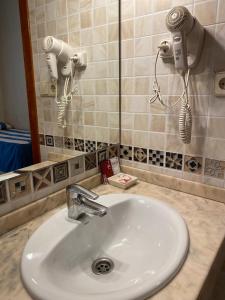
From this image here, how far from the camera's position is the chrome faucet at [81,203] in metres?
0.69

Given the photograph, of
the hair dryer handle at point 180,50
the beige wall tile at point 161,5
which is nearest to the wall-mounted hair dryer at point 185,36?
the hair dryer handle at point 180,50

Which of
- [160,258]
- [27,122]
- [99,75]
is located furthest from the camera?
[99,75]

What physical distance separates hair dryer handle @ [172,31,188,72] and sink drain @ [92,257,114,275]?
2.31ft

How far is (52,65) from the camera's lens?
861 mm

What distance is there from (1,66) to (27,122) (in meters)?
0.19

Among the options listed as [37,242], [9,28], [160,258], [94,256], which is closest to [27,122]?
[9,28]

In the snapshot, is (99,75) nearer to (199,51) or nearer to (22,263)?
(199,51)

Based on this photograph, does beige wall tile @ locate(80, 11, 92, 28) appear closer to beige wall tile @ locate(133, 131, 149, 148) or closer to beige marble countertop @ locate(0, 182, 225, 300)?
beige wall tile @ locate(133, 131, 149, 148)

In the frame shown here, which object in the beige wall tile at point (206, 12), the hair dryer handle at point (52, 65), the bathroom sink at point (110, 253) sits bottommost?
the bathroom sink at point (110, 253)

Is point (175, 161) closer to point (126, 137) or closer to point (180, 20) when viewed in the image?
point (126, 137)

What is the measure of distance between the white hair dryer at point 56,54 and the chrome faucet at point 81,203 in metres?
0.45

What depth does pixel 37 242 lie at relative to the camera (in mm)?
632

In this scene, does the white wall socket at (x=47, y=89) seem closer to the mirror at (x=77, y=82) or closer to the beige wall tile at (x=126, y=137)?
the mirror at (x=77, y=82)

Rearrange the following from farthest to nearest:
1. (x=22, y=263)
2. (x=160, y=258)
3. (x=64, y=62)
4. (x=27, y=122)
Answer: (x=64, y=62), (x=27, y=122), (x=160, y=258), (x=22, y=263)
